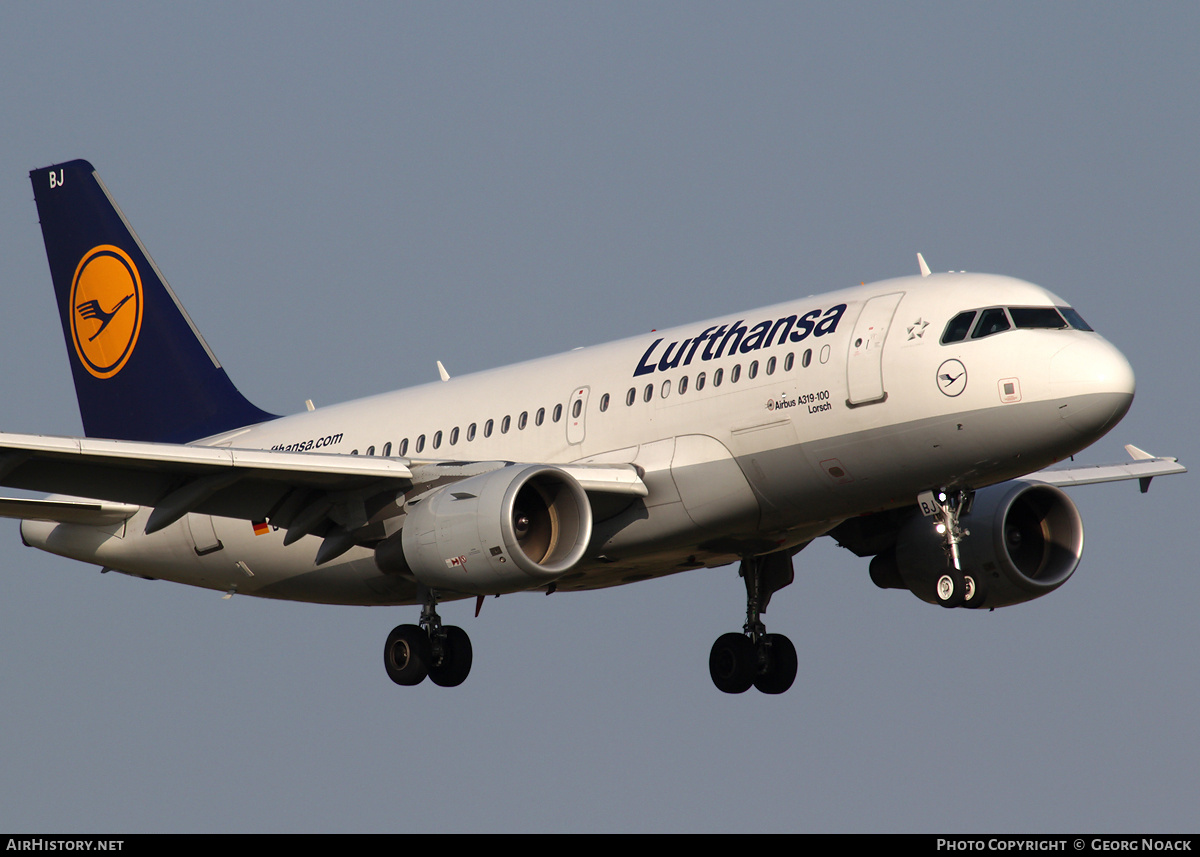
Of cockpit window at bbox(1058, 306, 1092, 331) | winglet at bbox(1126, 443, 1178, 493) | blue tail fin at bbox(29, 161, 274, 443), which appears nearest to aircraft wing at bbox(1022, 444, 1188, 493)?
winglet at bbox(1126, 443, 1178, 493)

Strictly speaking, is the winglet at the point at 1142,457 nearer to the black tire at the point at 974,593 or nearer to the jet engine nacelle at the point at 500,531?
the black tire at the point at 974,593

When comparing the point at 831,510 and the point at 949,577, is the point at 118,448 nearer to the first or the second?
the point at 831,510

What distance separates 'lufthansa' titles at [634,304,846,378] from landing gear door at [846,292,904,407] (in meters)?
0.54

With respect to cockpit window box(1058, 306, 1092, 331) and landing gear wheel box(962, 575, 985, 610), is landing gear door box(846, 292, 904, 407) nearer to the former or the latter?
cockpit window box(1058, 306, 1092, 331)

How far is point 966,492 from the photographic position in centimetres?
2767

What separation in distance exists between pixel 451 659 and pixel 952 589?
9497 mm

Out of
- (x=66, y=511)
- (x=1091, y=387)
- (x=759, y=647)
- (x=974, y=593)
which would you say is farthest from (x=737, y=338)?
(x=66, y=511)

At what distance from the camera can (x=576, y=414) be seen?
1194 inches

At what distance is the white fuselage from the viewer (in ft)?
84.9

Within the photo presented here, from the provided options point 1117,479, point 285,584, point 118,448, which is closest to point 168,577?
point 285,584

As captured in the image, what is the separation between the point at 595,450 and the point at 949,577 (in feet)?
21.3
